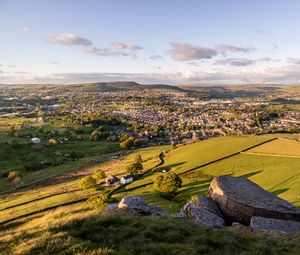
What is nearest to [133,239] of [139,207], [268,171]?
[139,207]

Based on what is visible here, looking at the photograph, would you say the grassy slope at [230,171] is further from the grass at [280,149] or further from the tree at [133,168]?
the tree at [133,168]

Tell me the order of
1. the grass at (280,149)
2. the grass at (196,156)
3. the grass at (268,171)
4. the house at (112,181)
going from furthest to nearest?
the grass at (280,149), the grass at (196,156), the house at (112,181), the grass at (268,171)

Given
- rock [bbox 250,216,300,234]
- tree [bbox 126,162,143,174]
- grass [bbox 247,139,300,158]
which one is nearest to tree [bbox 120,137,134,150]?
tree [bbox 126,162,143,174]

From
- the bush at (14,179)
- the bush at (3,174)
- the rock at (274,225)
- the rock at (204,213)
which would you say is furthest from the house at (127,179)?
the bush at (3,174)

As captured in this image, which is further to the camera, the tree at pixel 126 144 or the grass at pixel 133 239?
the tree at pixel 126 144

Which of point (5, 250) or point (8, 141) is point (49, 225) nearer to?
point (5, 250)

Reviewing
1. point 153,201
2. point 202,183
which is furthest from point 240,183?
point 202,183

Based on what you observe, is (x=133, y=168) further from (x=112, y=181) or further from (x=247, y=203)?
(x=247, y=203)
